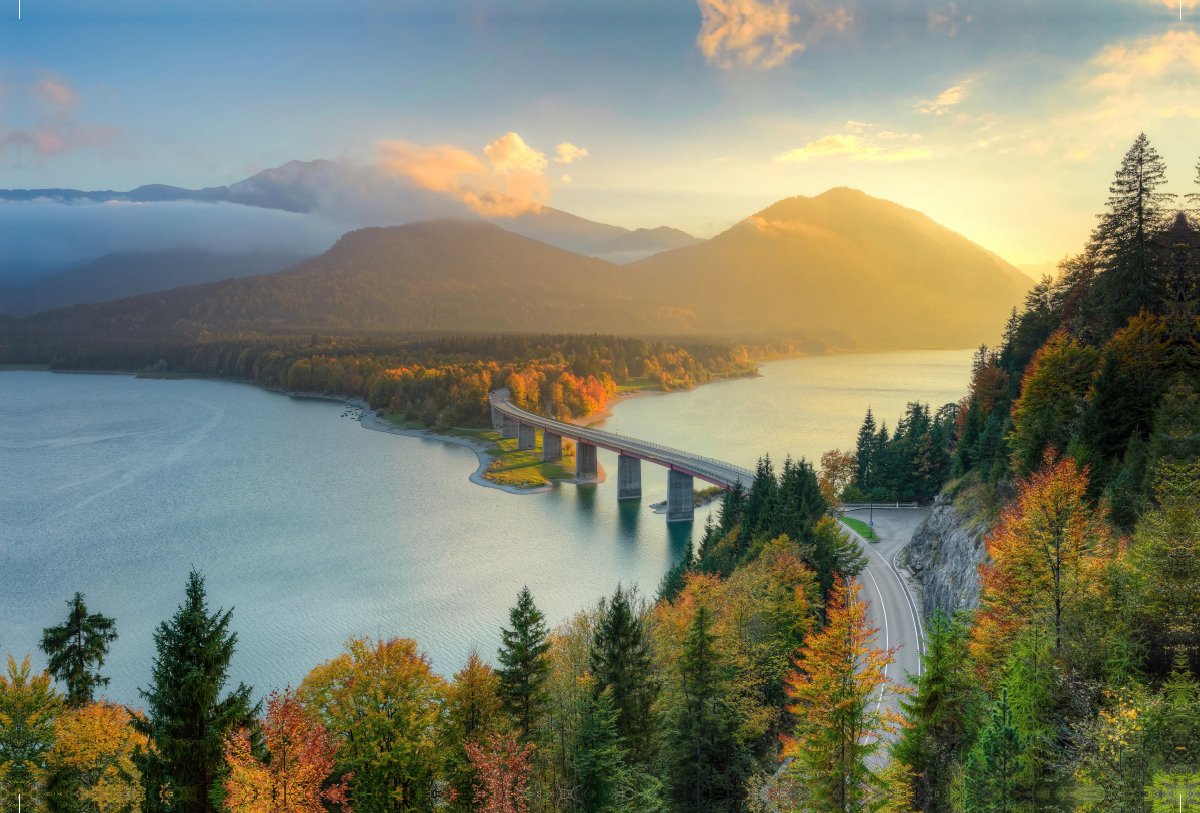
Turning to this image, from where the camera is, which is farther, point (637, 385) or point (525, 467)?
point (637, 385)

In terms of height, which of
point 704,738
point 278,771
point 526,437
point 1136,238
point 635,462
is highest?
point 1136,238

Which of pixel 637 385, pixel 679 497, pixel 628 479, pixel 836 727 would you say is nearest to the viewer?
pixel 836 727

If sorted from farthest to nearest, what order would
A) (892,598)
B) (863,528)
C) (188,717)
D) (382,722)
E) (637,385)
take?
(637,385) → (863,528) → (892,598) → (382,722) → (188,717)

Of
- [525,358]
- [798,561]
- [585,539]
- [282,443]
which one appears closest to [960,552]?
[798,561]

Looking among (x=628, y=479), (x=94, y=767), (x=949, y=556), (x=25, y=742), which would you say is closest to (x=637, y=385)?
(x=628, y=479)

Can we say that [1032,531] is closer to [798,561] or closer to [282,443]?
[798,561]

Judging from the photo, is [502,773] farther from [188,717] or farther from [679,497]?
[679,497]
